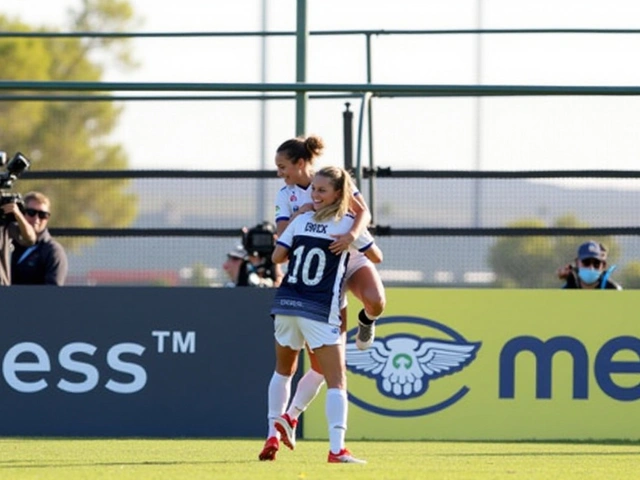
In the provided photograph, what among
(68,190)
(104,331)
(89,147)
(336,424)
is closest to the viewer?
(336,424)

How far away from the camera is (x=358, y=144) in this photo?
14.3 m

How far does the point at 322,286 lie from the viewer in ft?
32.1

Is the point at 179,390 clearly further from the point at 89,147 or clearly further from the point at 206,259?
the point at 89,147

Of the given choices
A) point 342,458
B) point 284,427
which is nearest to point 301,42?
point 284,427

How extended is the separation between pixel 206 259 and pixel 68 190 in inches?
100

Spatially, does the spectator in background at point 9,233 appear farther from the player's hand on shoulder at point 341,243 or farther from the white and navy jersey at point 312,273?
the player's hand on shoulder at point 341,243

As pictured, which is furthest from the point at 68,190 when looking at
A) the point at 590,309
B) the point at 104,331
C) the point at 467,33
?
the point at 590,309

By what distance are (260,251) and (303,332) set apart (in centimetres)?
405

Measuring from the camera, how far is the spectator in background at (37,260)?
13.5 meters

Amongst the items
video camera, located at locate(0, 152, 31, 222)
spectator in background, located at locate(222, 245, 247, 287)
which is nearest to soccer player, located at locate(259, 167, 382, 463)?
video camera, located at locate(0, 152, 31, 222)

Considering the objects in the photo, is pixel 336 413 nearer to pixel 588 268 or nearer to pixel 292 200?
pixel 292 200

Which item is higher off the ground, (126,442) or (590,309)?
(590,309)

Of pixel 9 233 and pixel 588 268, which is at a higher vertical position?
pixel 9 233

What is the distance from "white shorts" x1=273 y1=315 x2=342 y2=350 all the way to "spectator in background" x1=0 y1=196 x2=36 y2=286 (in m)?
3.80
